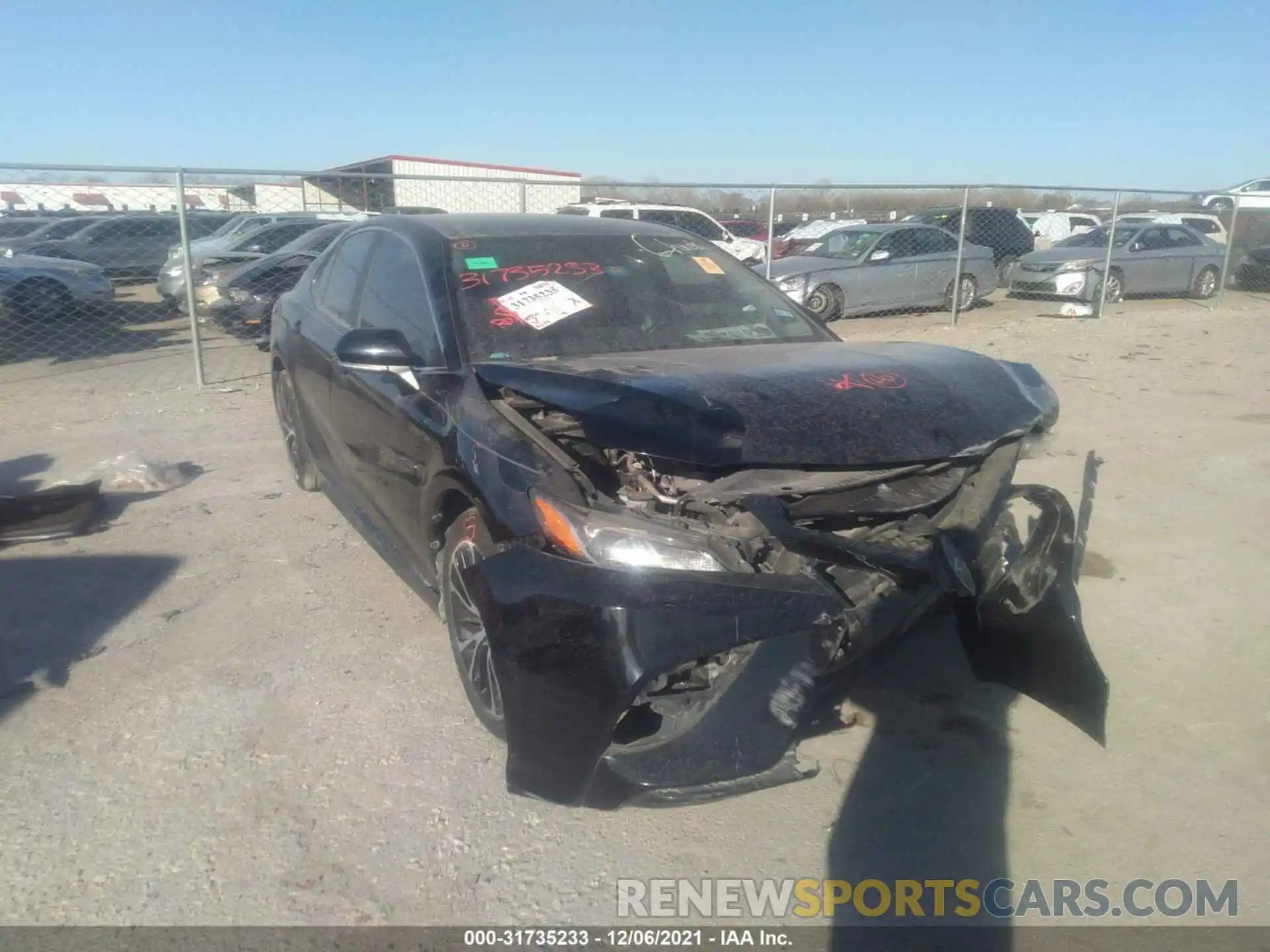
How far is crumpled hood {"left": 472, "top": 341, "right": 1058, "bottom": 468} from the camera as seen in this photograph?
272 cm

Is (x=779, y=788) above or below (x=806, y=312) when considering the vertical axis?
below

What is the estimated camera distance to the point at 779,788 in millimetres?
2961

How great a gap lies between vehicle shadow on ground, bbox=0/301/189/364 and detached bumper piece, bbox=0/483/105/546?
6.36m

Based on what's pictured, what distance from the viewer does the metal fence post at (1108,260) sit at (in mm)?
14156

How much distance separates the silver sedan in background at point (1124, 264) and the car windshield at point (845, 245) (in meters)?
4.06

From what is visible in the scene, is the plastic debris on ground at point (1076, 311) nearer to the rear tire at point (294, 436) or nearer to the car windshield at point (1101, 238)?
the car windshield at point (1101, 238)

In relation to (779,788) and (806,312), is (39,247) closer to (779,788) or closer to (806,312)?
(806,312)

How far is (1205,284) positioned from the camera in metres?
17.6

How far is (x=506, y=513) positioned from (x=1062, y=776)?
Answer: 1970 mm

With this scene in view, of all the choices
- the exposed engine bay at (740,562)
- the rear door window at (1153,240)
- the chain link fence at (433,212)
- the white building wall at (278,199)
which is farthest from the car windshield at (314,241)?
the rear door window at (1153,240)

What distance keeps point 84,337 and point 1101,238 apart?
16.1m

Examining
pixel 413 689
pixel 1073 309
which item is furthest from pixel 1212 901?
pixel 1073 309

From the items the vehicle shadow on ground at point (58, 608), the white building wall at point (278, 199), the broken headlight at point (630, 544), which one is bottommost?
the vehicle shadow on ground at point (58, 608)

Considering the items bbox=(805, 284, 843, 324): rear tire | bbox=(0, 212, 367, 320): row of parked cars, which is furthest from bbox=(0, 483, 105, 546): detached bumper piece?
bbox=(805, 284, 843, 324): rear tire
